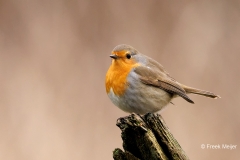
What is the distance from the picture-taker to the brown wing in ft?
9.79

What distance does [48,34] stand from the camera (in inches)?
173

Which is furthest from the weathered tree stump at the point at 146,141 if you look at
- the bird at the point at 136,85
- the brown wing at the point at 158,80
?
the brown wing at the point at 158,80

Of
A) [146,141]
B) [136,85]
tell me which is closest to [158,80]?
[136,85]

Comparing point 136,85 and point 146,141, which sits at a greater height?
point 136,85

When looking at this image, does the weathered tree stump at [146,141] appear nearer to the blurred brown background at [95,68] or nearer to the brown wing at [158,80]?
the brown wing at [158,80]

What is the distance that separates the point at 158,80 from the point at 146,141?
4.00ft

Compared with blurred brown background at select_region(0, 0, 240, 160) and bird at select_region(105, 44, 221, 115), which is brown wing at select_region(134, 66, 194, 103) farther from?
blurred brown background at select_region(0, 0, 240, 160)

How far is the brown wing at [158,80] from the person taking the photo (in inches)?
117

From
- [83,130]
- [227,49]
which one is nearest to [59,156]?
[83,130]

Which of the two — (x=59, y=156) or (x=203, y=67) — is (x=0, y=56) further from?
(x=203, y=67)

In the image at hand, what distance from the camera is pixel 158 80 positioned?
10.0 feet

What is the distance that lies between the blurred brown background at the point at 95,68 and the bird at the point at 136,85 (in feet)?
3.66

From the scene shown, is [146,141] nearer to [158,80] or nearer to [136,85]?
[136,85]

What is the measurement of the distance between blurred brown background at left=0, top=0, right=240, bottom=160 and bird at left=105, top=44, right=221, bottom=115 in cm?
111
